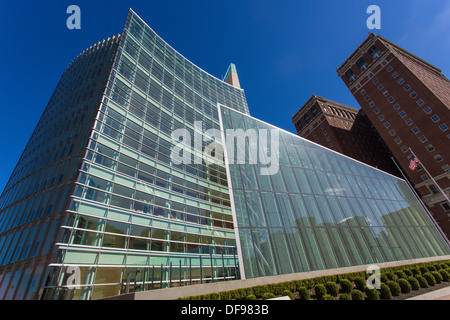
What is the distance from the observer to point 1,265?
17047 millimetres

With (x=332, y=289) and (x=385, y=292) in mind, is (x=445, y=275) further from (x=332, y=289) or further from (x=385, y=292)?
(x=332, y=289)

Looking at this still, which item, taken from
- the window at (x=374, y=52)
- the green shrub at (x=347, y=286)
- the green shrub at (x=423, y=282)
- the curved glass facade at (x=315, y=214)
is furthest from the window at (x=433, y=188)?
the green shrub at (x=347, y=286)

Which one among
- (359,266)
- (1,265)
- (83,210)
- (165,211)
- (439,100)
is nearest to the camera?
(83,210)

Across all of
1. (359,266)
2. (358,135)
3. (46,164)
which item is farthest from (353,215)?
(358,135)

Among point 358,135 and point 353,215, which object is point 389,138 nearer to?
point 358,135

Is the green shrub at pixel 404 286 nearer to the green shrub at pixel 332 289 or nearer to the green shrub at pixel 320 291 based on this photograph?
the green shrub at pixel 332 289

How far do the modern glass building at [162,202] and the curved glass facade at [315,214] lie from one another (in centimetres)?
11

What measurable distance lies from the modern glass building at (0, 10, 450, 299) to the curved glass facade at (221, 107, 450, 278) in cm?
11

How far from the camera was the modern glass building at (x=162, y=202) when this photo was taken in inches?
532

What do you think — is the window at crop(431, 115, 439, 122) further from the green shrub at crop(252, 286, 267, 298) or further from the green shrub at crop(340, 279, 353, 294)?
the green shrub at crop(252, 286, 267, 298)

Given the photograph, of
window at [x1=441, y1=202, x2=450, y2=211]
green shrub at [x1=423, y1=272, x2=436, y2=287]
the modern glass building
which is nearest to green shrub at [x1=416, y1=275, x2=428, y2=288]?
green shrub at [x1=423, y1=272, x2=436, y2=287]

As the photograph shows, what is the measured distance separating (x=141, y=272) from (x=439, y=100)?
218ft

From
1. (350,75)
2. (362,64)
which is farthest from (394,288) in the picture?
(350,75)

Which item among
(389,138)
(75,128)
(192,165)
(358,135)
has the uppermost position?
(358,135)
